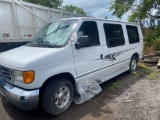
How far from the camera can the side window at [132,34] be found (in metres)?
6.29

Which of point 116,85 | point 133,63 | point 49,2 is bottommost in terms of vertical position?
point 116,85

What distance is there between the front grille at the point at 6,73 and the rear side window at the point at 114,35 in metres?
2.78

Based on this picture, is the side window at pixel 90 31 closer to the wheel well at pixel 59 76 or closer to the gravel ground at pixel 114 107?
the wheel well at pixel 59 76

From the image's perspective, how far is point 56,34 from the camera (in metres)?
4.09

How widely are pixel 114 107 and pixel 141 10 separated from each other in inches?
435

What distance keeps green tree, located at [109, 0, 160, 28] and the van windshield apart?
396 inches

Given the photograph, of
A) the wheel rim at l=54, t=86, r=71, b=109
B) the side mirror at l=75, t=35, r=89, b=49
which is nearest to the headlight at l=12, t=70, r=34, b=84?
the wheel rim at l=54, t=86, r=71, b=109

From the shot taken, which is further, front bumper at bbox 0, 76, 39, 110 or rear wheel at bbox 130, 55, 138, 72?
rear wheel at bbox 130, 55, 138, 72

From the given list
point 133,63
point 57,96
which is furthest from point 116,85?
point 57,96

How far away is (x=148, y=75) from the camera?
6504 mm

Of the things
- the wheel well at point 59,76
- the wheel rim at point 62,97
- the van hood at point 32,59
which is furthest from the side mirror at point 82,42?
the wheel rim at point 62,97

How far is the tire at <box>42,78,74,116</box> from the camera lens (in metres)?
3.41

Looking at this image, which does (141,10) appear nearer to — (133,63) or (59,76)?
(133,63)

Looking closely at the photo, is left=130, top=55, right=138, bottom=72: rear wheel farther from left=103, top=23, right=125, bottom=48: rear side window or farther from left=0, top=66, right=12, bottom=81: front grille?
left=0, top=66, right=12, bottom=81: front grille
